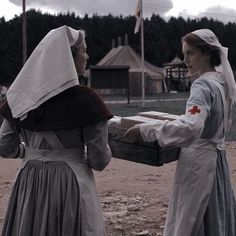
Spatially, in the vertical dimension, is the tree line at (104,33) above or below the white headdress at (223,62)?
above

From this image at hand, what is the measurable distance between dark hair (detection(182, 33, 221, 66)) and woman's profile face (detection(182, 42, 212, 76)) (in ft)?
0.06

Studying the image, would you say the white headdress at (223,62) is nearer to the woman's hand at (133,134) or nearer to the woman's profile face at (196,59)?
the woman's profile face at (196,59)

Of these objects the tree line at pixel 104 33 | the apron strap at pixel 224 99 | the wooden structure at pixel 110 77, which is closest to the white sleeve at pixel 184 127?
the apron strap at pixel 224 99

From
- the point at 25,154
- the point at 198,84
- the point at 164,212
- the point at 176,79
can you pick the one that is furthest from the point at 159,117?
the point at 176,79

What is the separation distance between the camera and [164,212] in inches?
253

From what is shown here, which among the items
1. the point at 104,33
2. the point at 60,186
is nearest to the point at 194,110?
the point at 60,186

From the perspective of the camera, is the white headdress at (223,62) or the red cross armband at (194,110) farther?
the white headdress at (223,62)

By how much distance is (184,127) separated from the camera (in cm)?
314

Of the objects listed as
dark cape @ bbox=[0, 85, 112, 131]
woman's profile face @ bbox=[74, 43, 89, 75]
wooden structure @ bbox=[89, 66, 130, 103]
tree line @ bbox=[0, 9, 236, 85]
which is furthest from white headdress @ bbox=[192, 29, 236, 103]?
tree line @ bbox=[0, 9, 236, 85]

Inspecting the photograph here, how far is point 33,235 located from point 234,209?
1314 millimetres

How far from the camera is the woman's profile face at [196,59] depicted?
138 inches

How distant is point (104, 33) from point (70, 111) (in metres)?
70.1

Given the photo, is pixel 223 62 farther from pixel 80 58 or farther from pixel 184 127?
pixel 80 58

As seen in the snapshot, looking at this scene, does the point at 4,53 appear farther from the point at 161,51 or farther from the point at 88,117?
the point at 88,117
